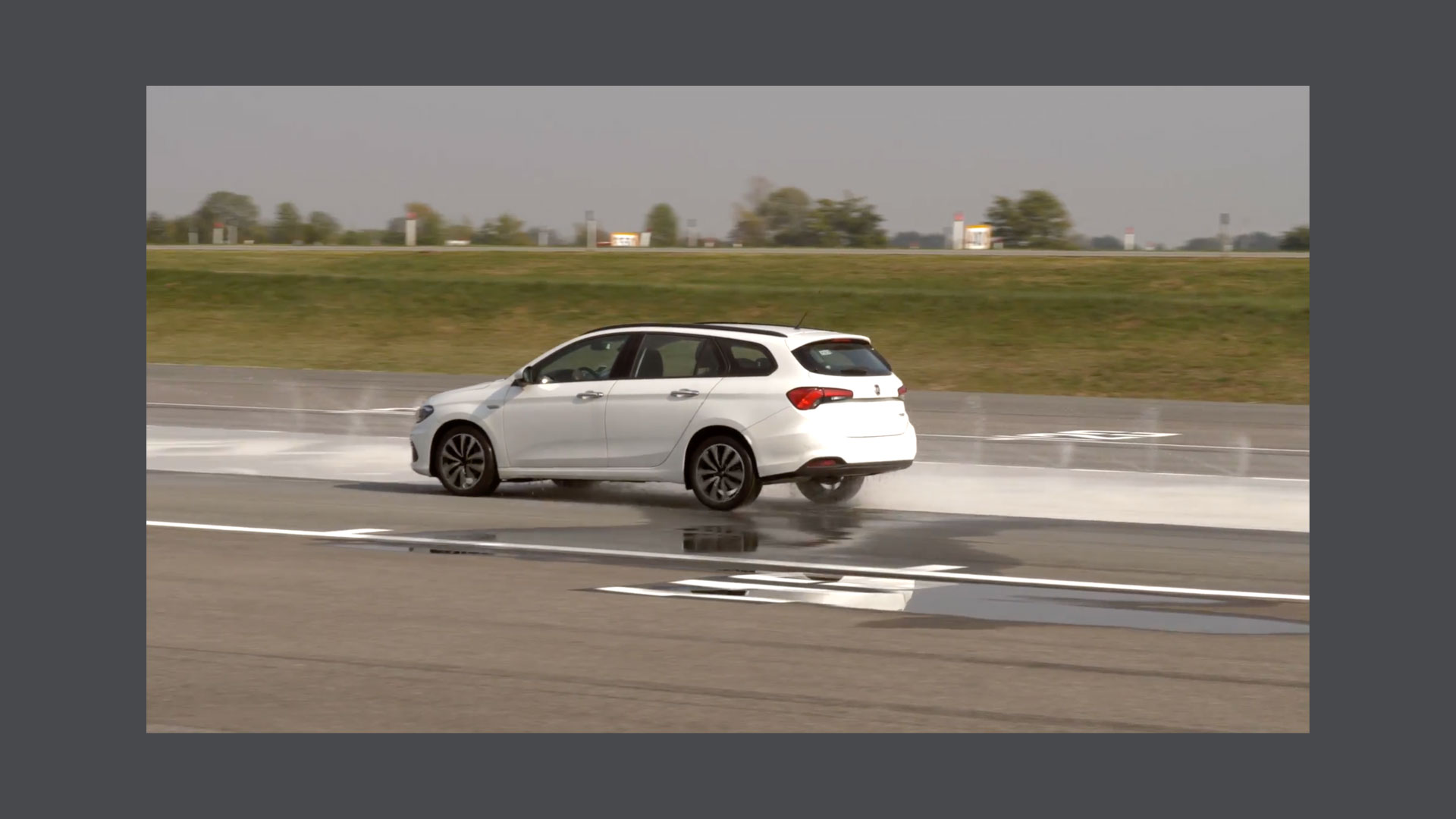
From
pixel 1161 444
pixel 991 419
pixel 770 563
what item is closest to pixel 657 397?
pixel 770 563

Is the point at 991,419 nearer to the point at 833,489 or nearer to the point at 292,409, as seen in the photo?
the point at 292,409

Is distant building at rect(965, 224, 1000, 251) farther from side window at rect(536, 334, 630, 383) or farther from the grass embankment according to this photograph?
side window at rect(536, 334, 630, 383)

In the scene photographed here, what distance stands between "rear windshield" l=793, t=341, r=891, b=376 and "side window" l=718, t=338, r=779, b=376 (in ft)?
0.83

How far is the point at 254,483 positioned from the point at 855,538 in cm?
665

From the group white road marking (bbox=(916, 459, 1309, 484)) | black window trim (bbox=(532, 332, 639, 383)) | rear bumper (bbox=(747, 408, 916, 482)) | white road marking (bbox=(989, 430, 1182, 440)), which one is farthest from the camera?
white road marking (bbox=(989, 430, 1182, 440))

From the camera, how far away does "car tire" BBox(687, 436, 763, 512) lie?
1647cm

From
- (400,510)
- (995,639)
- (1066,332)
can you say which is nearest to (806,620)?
(995,639)

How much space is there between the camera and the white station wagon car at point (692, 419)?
1634 cm

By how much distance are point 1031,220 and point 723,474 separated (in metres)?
50.6

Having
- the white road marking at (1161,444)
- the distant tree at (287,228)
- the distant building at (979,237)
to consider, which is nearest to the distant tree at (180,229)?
the distant tree at (287,228)

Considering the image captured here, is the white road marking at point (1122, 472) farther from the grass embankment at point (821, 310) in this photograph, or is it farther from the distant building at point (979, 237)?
the distant building at point (979, 237)

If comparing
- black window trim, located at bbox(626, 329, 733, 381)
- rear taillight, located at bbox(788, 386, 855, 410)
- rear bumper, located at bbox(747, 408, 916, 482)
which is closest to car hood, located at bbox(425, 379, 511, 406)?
black window trim, located at bbox(626, 329, 733, 381)

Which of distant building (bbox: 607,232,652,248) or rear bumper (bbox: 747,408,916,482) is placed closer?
rear bumper (bbox: 747,408,916,482)

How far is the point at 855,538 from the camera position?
49.0ft
